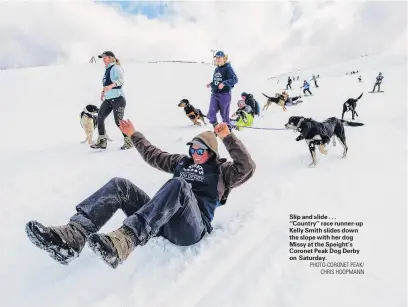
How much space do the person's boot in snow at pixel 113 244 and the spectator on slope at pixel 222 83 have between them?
Answer: 16.0 ft

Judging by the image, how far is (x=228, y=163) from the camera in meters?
3.01

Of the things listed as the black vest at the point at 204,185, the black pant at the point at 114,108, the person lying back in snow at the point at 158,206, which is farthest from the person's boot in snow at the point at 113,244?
the black pant at the point at 114,108

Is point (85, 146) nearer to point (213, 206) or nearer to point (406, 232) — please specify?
point (213, 206)

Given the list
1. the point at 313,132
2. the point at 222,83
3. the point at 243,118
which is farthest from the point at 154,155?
the point at 243,118

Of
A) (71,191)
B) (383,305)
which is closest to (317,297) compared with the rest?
(383,305)

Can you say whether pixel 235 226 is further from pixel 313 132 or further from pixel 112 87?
pixel 112 87

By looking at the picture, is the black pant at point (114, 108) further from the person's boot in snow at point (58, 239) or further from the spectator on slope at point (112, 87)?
the person's boot in snow at point (58, 239)

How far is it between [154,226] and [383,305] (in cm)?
157

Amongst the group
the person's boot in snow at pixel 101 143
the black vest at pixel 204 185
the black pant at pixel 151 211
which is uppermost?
the person's boot in snow at pixel 101 143

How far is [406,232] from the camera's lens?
3.11 m

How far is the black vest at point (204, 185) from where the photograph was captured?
2920 mm

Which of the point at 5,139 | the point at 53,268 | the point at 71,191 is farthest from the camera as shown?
the point at 5,139

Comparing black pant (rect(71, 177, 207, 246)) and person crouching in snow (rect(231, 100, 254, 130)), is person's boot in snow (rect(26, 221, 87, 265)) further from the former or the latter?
person crouching in snow (rect(231, 100, 254, 130))

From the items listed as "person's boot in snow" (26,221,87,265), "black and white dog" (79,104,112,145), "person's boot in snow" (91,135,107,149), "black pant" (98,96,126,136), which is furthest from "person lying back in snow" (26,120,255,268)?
"black and white dog" (79,104,112,145)
